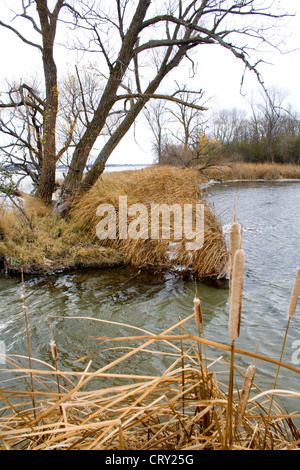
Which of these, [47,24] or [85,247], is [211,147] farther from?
[85,247]

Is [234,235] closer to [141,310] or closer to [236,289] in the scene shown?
[236,289]

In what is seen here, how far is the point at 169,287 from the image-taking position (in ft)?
18.4

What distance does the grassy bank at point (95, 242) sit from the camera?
245 inches

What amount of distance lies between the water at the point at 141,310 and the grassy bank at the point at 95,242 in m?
0.37

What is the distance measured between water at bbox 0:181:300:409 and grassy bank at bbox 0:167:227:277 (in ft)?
1.21

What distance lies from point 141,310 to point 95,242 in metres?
3.07

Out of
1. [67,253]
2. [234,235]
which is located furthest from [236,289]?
[67,253]

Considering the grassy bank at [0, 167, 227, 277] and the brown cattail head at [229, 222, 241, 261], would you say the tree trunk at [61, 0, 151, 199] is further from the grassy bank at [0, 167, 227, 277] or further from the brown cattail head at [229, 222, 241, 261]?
the brown cattail head at [229, 222, 241, 261]

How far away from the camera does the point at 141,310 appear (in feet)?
15.6

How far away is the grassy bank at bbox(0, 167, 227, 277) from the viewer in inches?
245

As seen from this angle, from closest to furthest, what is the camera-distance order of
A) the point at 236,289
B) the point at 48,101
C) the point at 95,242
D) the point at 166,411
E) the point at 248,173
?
the point at 236,289, the point at 166,411, the point at 95,242, the point at 48,101, the point at 248,173

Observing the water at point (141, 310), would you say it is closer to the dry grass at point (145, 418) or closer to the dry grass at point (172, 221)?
the dry grass at point (172, 221)

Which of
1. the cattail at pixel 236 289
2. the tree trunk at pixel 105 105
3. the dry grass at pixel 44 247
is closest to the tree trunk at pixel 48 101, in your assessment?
the tree trunk at pixel 105 105
